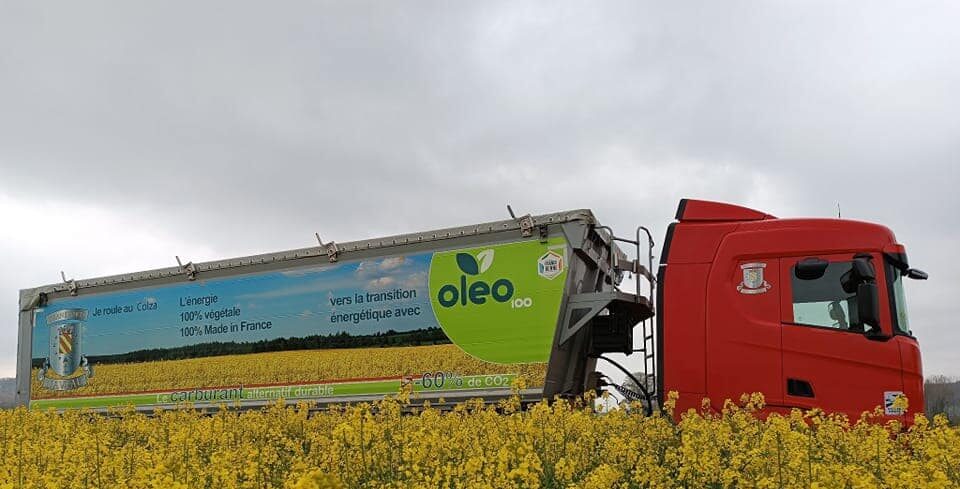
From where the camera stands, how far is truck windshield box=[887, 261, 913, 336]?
780cm

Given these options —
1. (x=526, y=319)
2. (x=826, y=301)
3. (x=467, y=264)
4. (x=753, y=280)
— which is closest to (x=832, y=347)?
Result: (x=826, y=301)

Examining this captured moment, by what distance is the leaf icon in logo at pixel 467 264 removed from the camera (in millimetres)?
9594

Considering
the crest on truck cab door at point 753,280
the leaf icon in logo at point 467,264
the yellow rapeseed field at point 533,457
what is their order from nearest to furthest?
the yellow rapeseed field at point 533,457, the crest on truck cab door at point 753,280, the leaf icon in logo at point 467,264

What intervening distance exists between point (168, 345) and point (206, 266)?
1.38 m

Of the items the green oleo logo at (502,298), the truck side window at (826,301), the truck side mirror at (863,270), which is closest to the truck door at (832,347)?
the truck side window at (826,301)

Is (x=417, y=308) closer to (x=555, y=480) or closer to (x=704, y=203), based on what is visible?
(x=704, y=203)

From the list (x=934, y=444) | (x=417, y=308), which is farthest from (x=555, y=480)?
(x=417, y=308)

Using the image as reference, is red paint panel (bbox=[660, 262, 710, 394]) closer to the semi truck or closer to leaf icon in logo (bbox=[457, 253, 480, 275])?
the semi truck

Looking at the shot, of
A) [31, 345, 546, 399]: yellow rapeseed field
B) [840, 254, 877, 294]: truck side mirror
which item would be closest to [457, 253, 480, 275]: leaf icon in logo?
[31, 345, 546, 399]: yellow rapeseed field

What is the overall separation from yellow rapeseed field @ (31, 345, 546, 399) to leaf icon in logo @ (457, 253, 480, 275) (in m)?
0.89

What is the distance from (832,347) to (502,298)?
11.4 feet

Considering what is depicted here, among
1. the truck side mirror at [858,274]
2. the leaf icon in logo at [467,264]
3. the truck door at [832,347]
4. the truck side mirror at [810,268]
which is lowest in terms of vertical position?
the truck door at [832,347]

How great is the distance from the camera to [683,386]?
838cm

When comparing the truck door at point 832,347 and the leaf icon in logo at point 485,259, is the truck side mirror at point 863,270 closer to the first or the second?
the truck door at point 832,347
